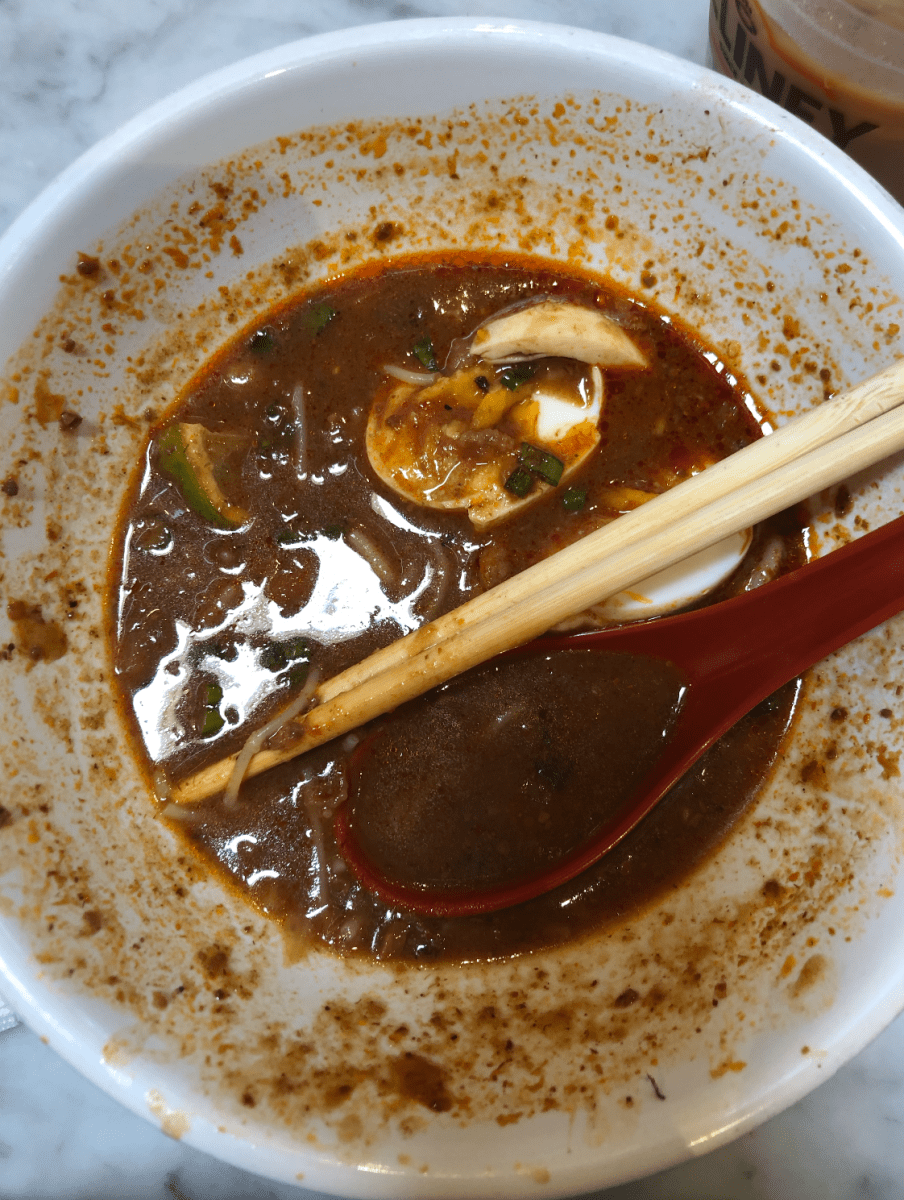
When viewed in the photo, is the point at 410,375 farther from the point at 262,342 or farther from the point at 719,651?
the point at 719,651

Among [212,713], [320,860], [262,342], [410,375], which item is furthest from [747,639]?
[262,342]

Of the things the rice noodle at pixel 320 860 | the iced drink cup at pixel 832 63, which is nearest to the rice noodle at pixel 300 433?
the rice noodle at pixel 320 860

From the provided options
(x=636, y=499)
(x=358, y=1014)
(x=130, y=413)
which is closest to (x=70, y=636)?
(x=130, y=413)

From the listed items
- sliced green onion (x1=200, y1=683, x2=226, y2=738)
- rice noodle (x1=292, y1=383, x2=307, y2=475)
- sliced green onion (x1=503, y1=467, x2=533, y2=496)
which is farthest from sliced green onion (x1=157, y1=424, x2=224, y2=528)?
sliced green onion (x1=503, y1=467, x2=533, y2=496)

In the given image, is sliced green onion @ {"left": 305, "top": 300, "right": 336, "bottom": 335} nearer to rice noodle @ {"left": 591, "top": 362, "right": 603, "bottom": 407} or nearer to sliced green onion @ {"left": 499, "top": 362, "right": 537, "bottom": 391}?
sliced green onion @ {"left": 499, "top": 362, "right": 537, "bottom": 391}

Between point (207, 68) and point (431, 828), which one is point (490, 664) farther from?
point (207, 68)

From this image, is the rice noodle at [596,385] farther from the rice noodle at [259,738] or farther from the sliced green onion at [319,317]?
the rice noodle at [259,738]
